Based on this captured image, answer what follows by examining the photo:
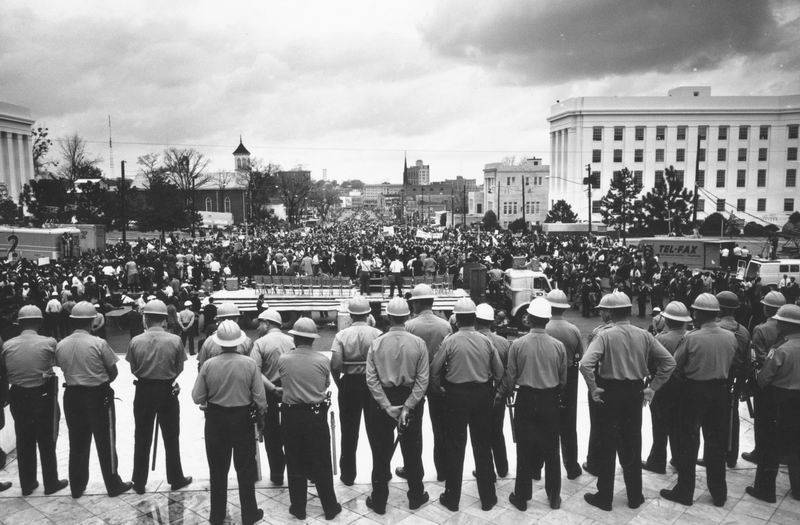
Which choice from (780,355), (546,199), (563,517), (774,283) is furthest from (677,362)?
(546,199)

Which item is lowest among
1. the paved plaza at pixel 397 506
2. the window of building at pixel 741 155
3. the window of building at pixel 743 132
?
the paved plaza at pixel 397 506

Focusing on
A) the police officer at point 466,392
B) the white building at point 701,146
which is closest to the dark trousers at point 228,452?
the police officer at point 466,392

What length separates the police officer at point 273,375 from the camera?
19.7ft

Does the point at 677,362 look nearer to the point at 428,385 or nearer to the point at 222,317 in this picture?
the point at 428,385

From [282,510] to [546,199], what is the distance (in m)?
84.6

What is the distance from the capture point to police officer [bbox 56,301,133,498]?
562 cm

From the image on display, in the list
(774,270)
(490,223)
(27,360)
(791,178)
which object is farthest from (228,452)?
(791,178)

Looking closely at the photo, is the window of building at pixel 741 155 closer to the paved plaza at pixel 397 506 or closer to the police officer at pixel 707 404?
the paved plaza at pixel 397 506

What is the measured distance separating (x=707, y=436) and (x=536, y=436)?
5.70 feet

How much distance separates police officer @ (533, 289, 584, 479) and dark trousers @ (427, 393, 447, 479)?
3.18 ft

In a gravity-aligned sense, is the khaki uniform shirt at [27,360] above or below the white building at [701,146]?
below

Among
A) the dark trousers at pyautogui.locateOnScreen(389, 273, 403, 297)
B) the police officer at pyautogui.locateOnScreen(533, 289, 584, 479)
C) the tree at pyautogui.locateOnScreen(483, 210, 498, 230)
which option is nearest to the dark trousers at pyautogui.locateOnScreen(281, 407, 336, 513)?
the police officer at pyautogui.locateOnScreen(533, 289, 584, 479)

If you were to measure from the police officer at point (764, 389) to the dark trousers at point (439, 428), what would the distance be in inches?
123

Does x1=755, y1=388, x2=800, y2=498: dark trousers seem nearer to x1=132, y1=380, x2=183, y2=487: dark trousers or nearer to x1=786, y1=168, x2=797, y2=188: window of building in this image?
x1=132, y1=380, x2=183, y2=487: dark trousers
